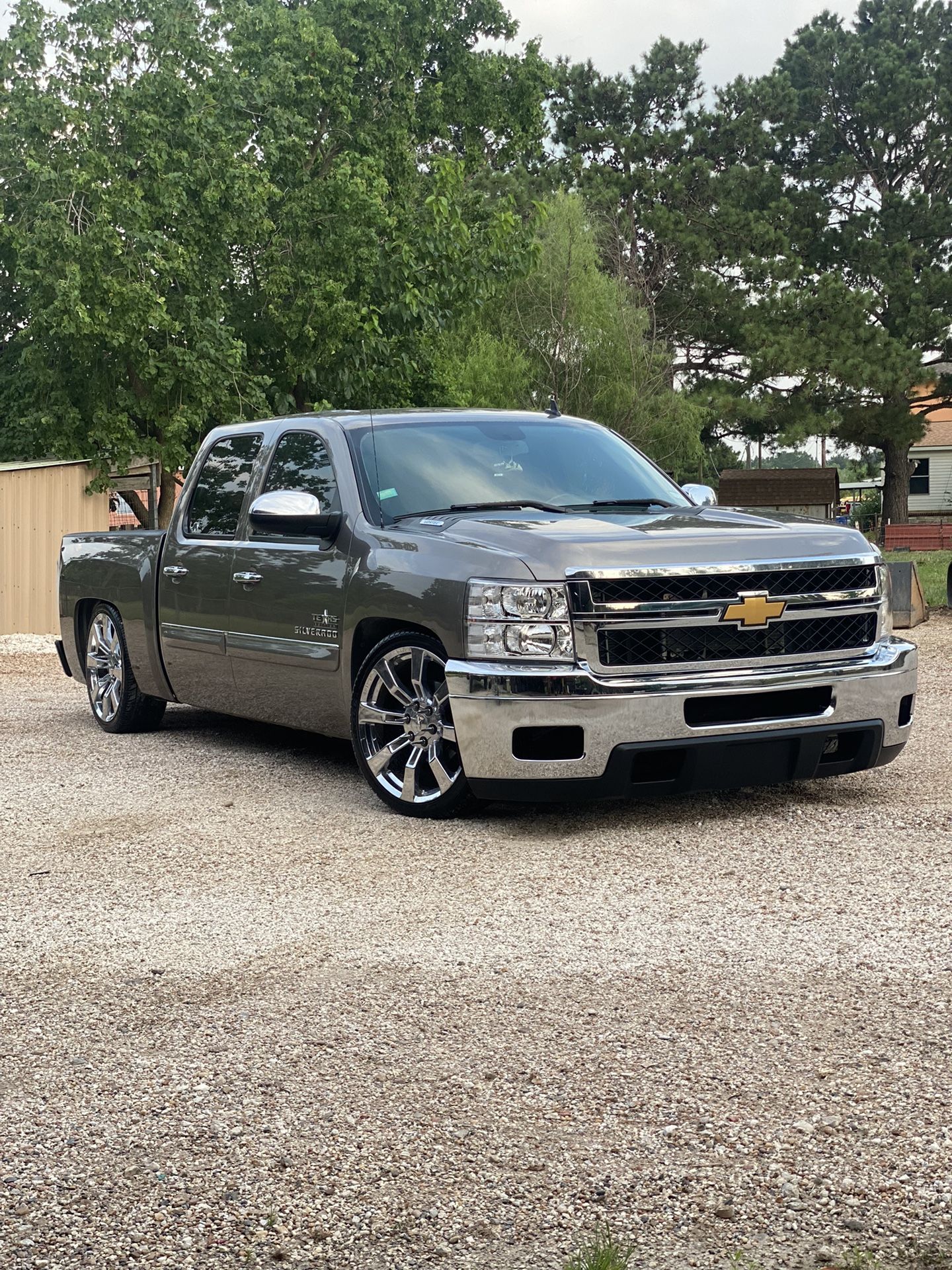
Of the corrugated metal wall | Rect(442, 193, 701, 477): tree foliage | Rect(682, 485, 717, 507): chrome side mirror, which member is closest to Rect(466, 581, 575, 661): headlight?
Rect(682, 485, 717, 507): chrome side mirror

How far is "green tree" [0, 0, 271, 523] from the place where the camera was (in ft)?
80.7

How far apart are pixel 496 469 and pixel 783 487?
1436 inches

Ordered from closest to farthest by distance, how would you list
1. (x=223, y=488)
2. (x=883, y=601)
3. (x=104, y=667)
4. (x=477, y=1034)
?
(x=477, y=1034), (x=883, y=601), (x=223, y=488), (x=104, y=667)

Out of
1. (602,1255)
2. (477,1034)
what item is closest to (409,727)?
(477,1034)

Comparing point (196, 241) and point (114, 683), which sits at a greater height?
point (196, 241)

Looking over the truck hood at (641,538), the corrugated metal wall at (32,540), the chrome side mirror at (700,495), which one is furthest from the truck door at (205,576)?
the corrugated metal wall at (32,540)

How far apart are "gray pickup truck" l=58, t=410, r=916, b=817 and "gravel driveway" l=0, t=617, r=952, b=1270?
36 centimetres

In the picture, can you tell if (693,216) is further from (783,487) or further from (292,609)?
(292,609)

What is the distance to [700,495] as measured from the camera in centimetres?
810

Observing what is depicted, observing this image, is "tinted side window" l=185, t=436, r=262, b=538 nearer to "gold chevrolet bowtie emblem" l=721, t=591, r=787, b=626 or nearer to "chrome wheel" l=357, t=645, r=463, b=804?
"chrome wheel" l=357, t=645, r=463, b=804

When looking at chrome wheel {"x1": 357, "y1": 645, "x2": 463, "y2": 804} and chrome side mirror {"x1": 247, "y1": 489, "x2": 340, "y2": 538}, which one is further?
chrome side mirror {"x1": 247, "y1": 489, "x2": 340, "y2": 538}

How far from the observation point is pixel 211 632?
8.40 metres

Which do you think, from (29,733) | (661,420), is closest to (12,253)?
(661,420)

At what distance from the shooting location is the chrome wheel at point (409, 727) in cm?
659
